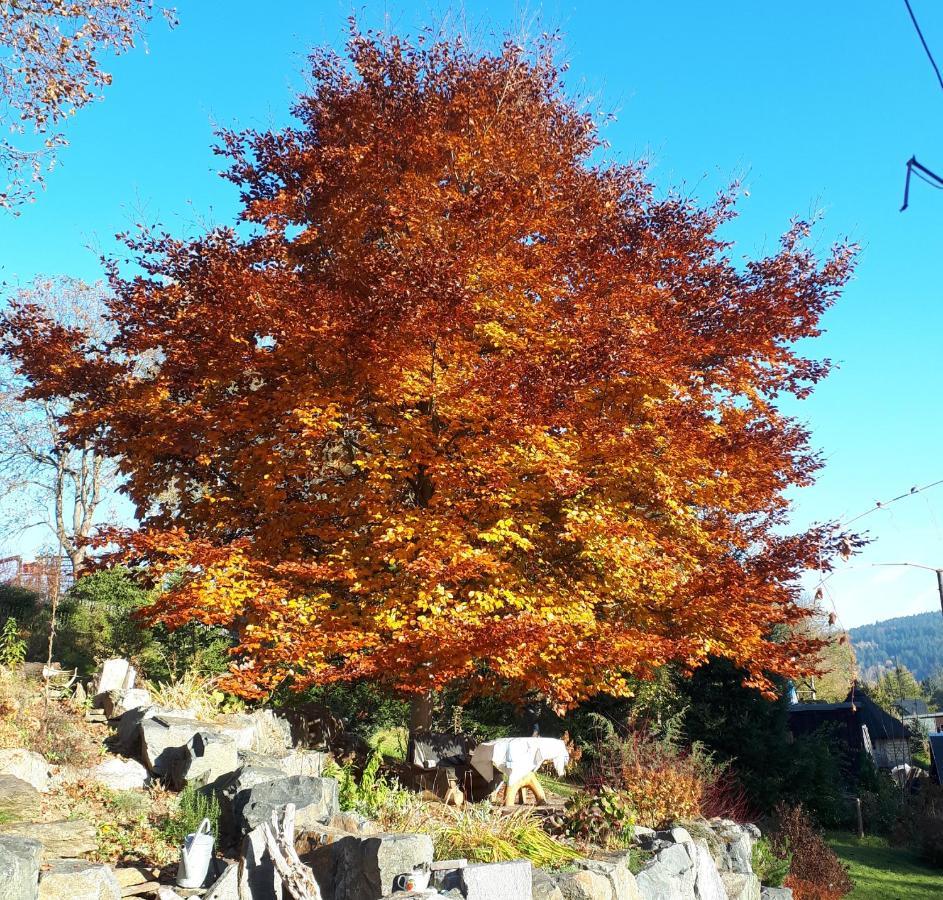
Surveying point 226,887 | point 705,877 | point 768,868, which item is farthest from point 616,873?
point 768,868

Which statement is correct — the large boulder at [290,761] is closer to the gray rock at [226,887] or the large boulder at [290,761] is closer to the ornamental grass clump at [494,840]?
the ornamental grass clump at [494,840]

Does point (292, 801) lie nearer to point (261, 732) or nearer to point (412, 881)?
point (412, 881)

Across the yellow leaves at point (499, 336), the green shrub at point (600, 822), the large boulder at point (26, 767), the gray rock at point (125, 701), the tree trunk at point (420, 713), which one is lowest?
the green shrub at point (600, 822)

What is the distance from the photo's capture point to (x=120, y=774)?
9422 mm

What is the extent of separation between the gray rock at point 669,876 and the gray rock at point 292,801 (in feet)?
10.9

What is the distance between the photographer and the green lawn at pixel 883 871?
13664 millimetres

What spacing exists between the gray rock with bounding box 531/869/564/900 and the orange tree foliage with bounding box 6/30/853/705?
2504mm

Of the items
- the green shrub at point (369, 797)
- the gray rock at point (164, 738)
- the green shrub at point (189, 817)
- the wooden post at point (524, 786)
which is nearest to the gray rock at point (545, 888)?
the green shrub at point (369, 797)

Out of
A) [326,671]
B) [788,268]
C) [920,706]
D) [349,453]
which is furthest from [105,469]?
[920,706]

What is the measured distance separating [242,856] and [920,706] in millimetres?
69976

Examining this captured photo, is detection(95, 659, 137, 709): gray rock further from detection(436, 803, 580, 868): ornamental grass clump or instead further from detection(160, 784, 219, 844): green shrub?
detection(436, 803, 580, 868): ornamental grass clump

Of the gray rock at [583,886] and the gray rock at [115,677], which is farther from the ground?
the gray rock at [115,677]

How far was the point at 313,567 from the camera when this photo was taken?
32.1 feet

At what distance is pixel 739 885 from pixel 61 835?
791 cm
